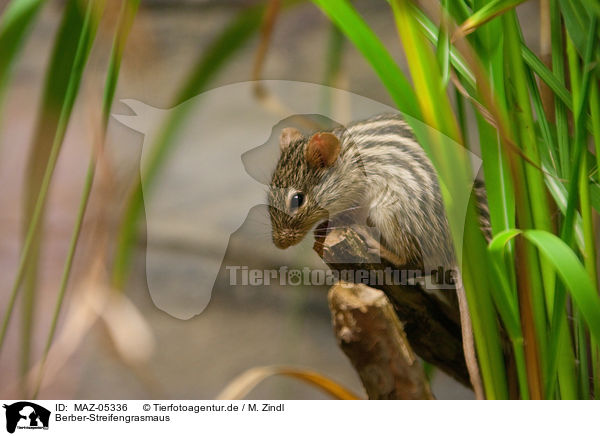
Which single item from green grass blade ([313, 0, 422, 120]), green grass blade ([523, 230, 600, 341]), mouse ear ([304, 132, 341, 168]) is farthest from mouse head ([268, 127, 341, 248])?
green grass blade ([523, 230, 600, 341])

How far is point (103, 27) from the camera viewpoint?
65 centimetres

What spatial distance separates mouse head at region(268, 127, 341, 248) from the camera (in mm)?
735

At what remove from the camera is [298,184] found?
30.5 inches

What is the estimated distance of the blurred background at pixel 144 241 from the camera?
700mm

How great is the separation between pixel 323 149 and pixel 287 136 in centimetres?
5

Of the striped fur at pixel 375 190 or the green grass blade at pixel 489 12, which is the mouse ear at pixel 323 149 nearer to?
the striped fur at pixel 375 190

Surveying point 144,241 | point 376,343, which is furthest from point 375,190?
point 144,241

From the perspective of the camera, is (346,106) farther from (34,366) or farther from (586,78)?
(34,366)

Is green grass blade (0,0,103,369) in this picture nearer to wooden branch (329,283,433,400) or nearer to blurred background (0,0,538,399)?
blurred background (0,0,538,399)

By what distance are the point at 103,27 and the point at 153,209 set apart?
211 mm

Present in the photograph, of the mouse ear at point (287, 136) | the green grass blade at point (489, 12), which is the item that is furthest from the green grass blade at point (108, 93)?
the green grass blade at point (489, 12)
